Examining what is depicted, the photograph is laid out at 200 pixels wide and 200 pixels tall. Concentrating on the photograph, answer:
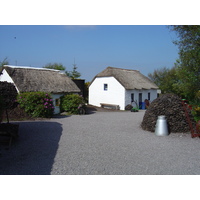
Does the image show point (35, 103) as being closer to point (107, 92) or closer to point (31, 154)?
point (31, 154)

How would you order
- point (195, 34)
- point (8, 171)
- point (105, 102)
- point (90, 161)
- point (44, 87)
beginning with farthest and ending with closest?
point (105, 102) < point (44, 87) < point (195, 34) < point (90, 161) < point (8, 171)

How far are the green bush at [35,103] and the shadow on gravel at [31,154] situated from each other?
4.33 metres

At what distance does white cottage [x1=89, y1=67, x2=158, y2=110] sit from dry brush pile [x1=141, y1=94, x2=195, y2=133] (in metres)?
12.6

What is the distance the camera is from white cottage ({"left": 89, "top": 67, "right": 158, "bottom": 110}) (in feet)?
75.6

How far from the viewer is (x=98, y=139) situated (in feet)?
26.9

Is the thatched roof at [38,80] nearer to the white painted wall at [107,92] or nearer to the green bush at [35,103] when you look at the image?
the green bush at [35,103]

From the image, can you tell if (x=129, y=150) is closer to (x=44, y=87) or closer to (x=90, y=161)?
(x=90, y=161)

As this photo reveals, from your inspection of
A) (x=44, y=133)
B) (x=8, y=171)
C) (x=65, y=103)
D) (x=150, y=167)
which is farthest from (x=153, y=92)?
(x=8, y=171)

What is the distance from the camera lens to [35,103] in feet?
44.5

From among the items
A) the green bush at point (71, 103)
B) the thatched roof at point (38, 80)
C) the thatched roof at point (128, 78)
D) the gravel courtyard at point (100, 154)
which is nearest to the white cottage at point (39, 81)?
the thatched roof at point (38, 80)

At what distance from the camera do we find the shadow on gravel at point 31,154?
504 centimetres

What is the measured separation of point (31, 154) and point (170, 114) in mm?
6511

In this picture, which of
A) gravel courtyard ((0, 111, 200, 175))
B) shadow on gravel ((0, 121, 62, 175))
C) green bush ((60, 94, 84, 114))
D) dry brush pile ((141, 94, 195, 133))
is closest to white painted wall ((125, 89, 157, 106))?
green bush ((60, 94, 84, 114))

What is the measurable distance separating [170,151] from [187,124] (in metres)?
2.97
